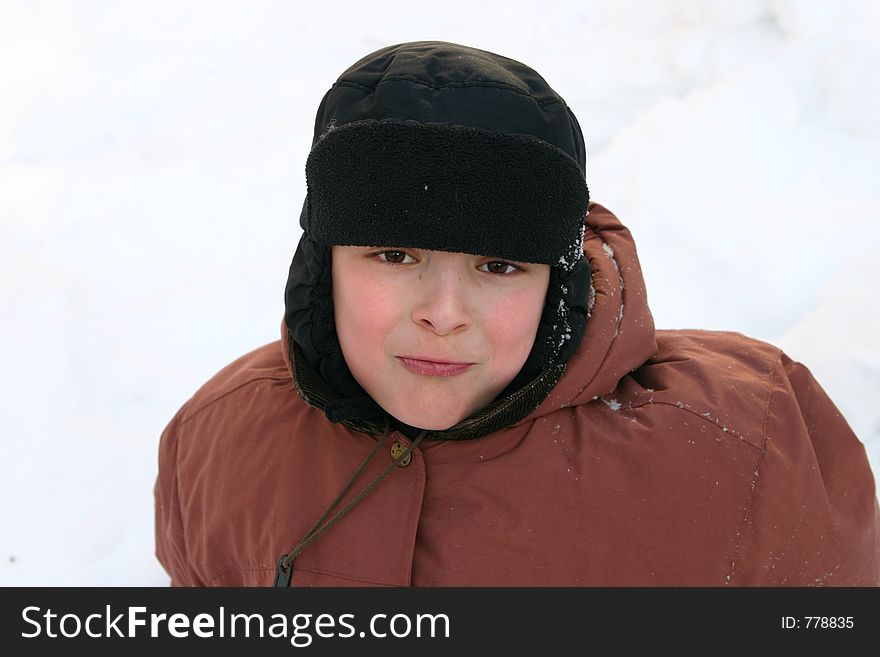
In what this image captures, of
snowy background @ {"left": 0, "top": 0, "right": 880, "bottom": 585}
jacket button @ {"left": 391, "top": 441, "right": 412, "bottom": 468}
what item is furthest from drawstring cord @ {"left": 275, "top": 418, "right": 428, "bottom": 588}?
snowy background @ {"left": 0, "top": 0, "right": 880, "bottom": 585}

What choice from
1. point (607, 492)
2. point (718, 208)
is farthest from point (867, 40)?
point (607, 492)

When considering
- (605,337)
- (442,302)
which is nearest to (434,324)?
(442,302)

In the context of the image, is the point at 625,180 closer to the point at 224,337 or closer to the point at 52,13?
the point at 224,337

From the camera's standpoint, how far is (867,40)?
2.41 m

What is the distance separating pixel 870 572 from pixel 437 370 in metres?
0.74

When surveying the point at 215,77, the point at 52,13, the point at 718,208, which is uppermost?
the point at 52,13

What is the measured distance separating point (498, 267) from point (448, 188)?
0.14 meters

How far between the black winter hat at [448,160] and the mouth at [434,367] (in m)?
0.17

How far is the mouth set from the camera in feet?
3.83

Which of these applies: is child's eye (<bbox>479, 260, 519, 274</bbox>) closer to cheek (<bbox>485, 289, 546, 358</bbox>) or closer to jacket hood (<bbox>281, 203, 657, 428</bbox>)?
cheek (<bbox>485, 289, 546, 358</bbox>)

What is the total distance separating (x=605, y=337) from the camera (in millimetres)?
1256

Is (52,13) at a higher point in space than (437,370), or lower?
higher

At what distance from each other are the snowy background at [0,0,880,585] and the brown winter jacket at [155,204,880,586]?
23.7 inches

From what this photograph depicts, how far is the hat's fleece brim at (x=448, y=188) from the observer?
1047 millimetres
